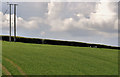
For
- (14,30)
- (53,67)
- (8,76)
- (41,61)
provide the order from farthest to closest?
(14,30) < (41,61) < (53,67) < (8,76)

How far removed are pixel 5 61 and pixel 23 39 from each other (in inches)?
1405

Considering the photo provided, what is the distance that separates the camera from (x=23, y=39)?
53656 mm

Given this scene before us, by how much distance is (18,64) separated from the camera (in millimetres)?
17516

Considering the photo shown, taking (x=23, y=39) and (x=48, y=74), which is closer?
(x=48, y=74)

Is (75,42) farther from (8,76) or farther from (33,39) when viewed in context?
(8,76)

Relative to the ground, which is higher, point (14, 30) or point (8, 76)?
point (14, 30)

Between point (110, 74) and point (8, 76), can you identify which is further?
point (110, 74)

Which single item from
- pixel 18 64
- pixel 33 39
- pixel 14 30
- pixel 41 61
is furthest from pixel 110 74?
pixel 33 39

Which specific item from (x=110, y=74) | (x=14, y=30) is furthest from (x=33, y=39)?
(x=110, y=74)

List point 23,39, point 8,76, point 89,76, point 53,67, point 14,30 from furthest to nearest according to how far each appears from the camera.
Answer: point 23,39 < point 14,30 < point 53,67 < point 89,76 < point 8,76

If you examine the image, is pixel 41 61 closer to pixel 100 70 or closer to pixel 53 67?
pixel 53 67

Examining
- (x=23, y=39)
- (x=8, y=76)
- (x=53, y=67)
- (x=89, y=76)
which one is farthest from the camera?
(x=23, y=39)

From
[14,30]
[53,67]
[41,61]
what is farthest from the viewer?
[14,30]

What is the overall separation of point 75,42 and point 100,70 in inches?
1468
